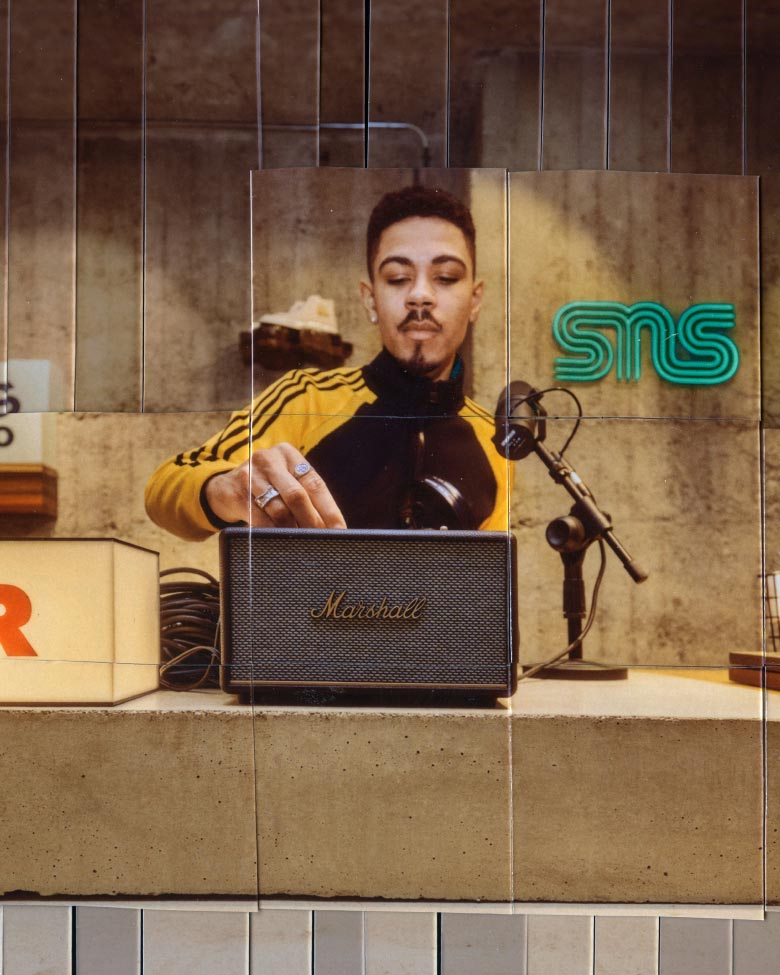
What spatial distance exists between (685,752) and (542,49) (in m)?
3.14

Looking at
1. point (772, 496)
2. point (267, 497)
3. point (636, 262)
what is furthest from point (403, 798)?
point (636, 262)

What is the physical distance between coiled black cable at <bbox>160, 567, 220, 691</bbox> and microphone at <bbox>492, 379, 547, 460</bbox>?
1.41 meters

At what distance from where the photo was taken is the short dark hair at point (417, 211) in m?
4.52

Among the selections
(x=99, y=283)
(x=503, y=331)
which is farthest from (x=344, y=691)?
(x=99, y=283)

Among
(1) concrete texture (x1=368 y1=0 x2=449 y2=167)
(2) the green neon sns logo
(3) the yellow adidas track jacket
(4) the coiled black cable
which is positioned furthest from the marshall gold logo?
(1) concrete texture (x1=368 y1=0 x2=449 y2=167)

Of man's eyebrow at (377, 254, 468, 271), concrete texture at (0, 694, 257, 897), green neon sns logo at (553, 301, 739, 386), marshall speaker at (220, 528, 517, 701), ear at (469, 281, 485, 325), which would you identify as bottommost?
concrete texture at (0, 694, 257, 897)

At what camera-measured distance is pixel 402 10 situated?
15.0ft

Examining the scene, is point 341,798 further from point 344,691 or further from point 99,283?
point 99,283

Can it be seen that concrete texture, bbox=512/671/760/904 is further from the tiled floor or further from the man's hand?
the man's hand

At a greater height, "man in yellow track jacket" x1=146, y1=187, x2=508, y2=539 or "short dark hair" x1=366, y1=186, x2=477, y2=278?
"short dark hair" x1=366, y1=186, x2=477, y2=278

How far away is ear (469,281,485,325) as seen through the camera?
4516mm

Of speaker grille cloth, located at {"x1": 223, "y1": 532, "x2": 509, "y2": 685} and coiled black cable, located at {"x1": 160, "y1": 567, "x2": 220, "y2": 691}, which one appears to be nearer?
speaker grille cloth, located at {"x1": 223, "y1": 532, "x2": 509, "y2": 685}

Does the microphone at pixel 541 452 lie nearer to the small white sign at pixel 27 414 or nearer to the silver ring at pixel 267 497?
the silver ring at pixel 267 497

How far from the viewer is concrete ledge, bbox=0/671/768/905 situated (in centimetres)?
438
